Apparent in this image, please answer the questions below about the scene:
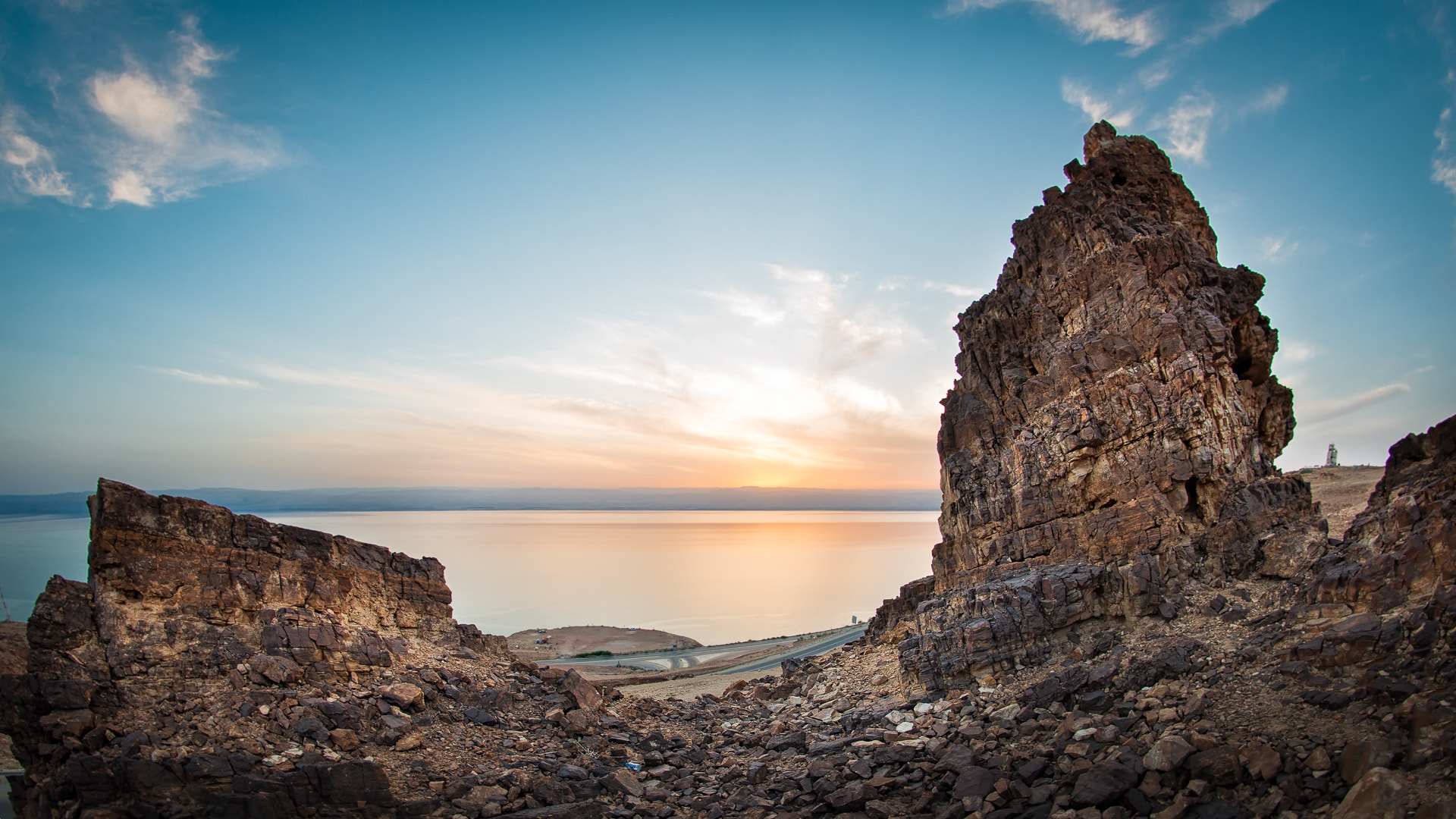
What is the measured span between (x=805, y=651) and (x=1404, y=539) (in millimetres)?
29546

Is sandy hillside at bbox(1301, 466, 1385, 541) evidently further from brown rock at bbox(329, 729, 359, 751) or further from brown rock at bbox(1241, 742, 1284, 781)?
brown rock at bbox(329, 729, 359, 751)

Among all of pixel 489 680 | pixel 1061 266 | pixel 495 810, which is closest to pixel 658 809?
pixel 495 810

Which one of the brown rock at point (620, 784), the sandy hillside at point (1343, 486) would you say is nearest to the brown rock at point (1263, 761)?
the brown rock at point (620, 784)

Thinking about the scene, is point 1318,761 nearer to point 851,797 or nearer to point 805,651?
point 851,797

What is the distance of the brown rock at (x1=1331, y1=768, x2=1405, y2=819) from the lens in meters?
6.67

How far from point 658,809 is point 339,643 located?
7982 millimetres

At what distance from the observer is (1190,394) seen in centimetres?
1642

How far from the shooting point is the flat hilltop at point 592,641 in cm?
4362

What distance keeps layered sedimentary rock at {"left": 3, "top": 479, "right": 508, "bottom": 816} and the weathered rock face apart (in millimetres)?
17900

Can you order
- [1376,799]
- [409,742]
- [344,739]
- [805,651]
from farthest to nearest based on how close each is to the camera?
[805,651] → [409,742] → [344,739] → [1376,799]

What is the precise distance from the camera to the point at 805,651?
3659 centimetres

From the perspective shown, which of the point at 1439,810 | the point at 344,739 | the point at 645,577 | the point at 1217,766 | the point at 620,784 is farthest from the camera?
the point at 645,577

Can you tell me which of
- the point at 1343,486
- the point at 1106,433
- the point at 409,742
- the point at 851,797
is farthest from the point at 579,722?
the point at 1343,486

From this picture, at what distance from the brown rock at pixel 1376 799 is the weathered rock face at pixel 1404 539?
4304 millimetres
